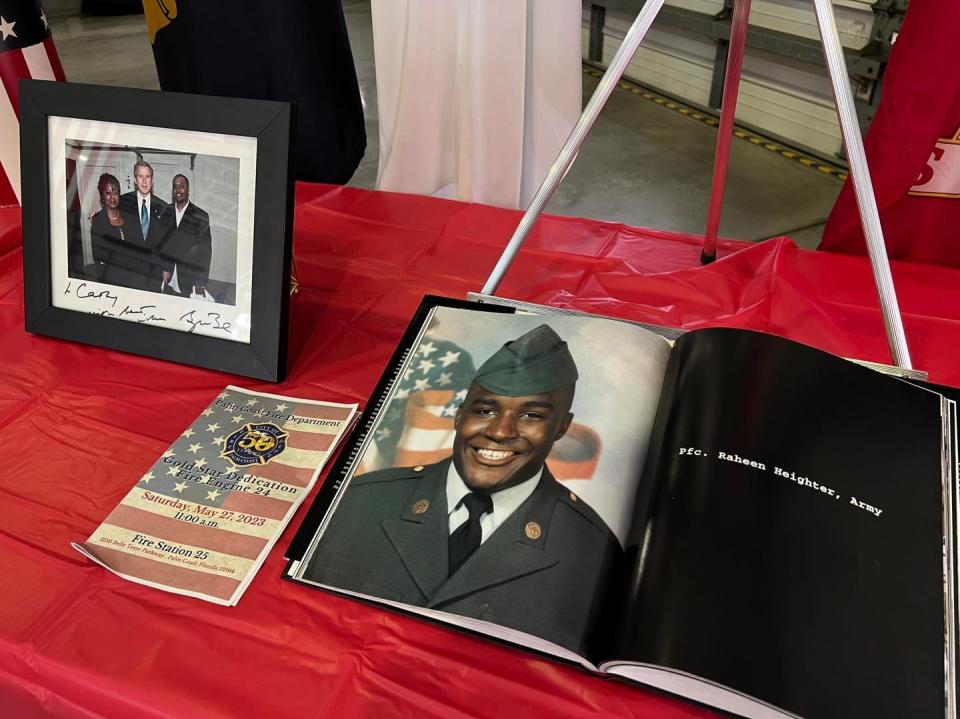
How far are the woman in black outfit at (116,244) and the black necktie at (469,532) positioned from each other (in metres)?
0.43

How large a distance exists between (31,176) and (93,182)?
7cm

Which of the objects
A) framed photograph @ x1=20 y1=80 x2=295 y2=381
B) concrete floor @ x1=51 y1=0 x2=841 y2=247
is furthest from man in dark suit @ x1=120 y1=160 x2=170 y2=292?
concrete floor @ x1=51 y1=0 x2=841 y2=247

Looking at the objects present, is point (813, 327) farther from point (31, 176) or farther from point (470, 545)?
point (31, 176)

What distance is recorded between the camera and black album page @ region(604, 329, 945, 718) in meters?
0.33

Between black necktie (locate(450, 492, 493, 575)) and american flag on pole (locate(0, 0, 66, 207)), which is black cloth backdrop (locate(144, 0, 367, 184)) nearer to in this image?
american flag on pole (locate(0, 0, 66, 207))

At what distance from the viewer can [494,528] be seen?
417 millimetres

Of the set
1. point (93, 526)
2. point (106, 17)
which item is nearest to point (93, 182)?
point (93, 526)

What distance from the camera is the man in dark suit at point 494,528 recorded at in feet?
1.25

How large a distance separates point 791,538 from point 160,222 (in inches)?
23.7

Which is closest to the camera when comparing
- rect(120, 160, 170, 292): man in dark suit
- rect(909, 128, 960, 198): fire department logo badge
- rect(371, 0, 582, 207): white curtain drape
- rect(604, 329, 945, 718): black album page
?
rect(604, 329, 945, 718): black album page

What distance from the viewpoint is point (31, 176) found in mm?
689

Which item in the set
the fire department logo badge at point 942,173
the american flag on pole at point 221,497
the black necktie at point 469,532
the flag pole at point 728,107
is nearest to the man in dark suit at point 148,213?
the american flag on pole at point 221,497
